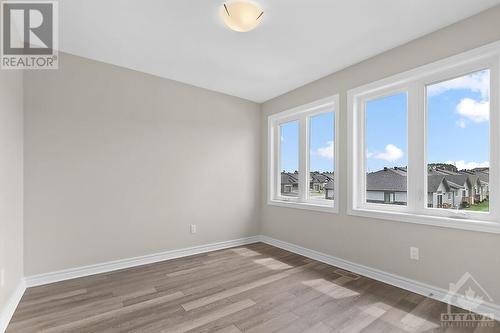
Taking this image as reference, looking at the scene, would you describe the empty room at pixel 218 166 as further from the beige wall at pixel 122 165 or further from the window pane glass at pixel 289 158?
the window pane glass at pixel 289 158

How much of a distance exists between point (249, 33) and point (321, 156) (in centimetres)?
204

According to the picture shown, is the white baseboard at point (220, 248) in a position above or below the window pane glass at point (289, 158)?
below

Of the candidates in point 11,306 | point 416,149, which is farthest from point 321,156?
point 11,306

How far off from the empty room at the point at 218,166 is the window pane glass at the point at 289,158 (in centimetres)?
16

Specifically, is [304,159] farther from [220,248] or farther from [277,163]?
[220,248]

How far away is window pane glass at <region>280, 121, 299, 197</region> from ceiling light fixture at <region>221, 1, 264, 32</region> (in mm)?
2192

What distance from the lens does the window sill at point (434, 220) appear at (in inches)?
82.0

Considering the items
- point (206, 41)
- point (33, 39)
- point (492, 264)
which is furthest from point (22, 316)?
point (492, 264)

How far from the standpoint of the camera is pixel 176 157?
11.9 ft

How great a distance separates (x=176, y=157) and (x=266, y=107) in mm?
1928

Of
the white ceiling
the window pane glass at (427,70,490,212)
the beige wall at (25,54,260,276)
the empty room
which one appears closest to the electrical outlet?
the empty room

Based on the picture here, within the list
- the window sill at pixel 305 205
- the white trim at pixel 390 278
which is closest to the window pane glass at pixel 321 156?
the window sill at pixel 305 205

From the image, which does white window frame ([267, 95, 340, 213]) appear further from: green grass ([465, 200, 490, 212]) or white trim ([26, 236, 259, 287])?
green grass ([465, 200, 490, 212])

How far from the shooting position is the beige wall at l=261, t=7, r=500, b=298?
2121 millimetres
